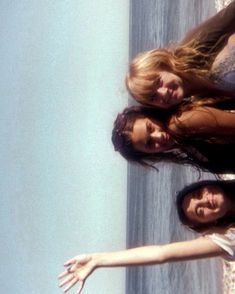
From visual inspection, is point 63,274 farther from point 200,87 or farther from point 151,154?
point 200,87

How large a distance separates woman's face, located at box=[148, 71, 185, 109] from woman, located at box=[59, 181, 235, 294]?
0.19m

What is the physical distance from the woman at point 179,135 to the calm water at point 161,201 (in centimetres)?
85

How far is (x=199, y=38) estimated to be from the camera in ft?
3.97

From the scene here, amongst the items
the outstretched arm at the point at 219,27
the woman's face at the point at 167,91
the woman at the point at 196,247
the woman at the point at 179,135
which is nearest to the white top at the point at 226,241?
the woman at the point at 196,247

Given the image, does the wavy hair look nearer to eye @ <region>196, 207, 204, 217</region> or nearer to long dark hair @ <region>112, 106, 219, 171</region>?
long dark hair @ <region>112, 106, 219, 171</region>

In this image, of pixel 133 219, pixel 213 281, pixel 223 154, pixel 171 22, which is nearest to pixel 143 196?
pixel 133 219

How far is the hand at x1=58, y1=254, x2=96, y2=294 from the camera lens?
1091mm

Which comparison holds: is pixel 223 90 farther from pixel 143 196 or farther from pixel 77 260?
pixel 143 196

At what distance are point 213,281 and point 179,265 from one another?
326 mm

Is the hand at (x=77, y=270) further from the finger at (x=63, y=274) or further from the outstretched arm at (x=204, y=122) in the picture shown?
the outstretched arm at (x=204, y=122)

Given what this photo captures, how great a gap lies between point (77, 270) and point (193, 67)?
19.0 inches

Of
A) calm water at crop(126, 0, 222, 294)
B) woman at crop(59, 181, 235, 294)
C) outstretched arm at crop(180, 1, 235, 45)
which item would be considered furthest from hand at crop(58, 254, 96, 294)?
calm water at crop(126, 0, 222, 294)

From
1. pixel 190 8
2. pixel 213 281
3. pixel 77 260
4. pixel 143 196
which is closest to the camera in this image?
pixel 77 260

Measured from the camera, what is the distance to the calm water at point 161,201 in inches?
87.6
